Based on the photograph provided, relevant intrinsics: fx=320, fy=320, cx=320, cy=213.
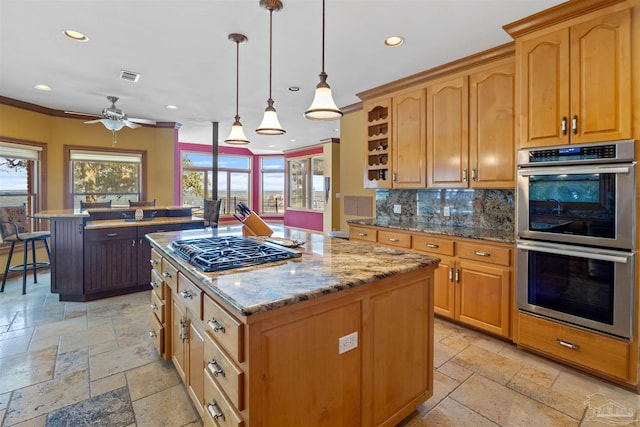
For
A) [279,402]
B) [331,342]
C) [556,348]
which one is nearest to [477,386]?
[556,348]

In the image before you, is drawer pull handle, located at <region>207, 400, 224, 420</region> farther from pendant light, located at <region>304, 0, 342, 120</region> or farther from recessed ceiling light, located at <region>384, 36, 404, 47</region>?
recessed ceiling light, located at <region>384, 36, 404, 47</region>

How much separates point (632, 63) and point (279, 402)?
9.24ft

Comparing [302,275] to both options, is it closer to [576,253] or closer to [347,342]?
[347,342]

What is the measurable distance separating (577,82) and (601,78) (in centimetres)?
13

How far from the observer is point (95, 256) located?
12.3 ft

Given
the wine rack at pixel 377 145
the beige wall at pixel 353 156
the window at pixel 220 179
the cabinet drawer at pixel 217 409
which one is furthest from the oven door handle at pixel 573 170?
the window at pixel 220 179

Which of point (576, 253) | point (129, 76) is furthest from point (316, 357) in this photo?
point (129, 76)

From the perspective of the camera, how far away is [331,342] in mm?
1345

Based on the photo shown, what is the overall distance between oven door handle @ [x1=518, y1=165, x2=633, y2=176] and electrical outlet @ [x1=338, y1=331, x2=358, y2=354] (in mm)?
1952

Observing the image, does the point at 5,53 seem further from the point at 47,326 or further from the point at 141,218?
the point at 47,326

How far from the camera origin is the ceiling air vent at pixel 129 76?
3.61 metres

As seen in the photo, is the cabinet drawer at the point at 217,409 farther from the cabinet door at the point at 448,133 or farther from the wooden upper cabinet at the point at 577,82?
the cabinet door at the point at 448,133

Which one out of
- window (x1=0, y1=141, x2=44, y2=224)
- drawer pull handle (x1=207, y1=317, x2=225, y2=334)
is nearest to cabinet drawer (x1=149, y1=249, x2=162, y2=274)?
drawer pull handle (x1=207, y1=317, x2=225, y2=334)

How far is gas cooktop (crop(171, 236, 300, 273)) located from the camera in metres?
1.56
